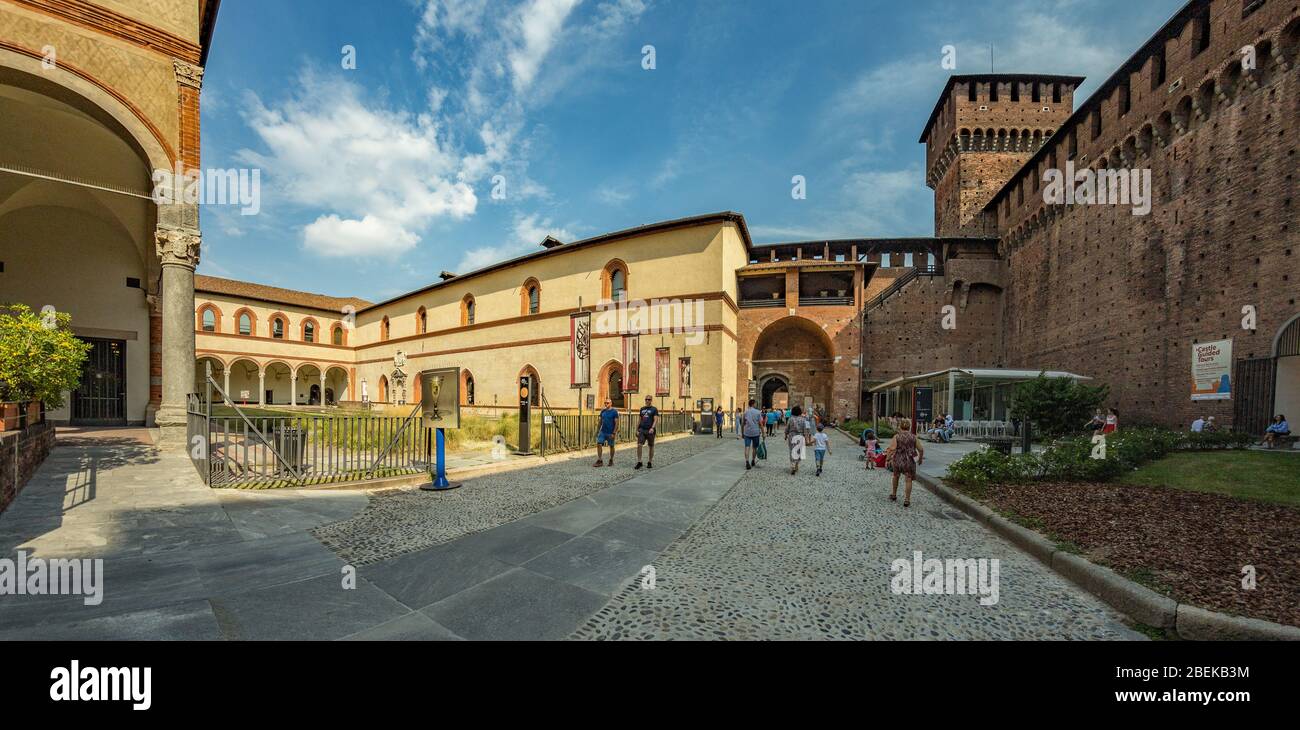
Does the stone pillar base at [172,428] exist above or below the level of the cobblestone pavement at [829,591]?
above

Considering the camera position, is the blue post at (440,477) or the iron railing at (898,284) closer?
the blue post at (440,477)

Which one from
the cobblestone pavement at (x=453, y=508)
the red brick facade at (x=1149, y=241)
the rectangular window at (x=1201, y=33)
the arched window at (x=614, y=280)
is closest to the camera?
the cobblestone pavement at (x=453, y=508)

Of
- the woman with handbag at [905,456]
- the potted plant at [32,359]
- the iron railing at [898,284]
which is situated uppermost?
the iron railing at [898,284]

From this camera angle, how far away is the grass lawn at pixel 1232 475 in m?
6.47

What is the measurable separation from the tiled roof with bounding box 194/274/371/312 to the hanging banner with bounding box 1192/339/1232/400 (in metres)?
55.3

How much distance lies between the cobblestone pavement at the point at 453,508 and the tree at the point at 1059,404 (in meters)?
14.7

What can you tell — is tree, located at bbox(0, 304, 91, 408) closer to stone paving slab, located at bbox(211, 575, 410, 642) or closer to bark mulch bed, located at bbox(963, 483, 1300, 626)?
stone paving slab, located at bbox(211, 575, 410, 642)

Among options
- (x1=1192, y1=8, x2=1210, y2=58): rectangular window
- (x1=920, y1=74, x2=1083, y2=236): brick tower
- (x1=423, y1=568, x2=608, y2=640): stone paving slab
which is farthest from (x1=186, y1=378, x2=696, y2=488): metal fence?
(x1=920, y1=74, x2=1083, y2=236): brick tower

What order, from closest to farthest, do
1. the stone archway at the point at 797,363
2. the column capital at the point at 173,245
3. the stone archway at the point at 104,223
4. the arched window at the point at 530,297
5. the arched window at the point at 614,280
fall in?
1. the stone archway at the point at 104,223
2. the column capital at the point at 173,245
3. the arched window at the point at 614,280
4. the arched window at the point at 530,297
5. the stone archway at the point at 797,363

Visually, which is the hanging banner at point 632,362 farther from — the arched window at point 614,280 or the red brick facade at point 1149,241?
the red brick facade at point 1149,241

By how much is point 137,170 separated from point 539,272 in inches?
693

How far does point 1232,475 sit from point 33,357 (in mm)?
19330

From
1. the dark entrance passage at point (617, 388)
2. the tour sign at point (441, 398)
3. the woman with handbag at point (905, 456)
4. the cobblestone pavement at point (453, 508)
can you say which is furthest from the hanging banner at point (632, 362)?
the woman with handbag at point (905, 456)
